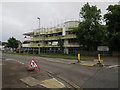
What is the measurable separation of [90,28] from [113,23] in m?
5.53

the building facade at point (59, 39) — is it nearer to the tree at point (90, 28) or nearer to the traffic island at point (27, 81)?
the tree at point (90, 28)

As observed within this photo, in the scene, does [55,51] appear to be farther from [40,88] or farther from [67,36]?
[40,88]

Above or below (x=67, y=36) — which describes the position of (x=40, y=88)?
below

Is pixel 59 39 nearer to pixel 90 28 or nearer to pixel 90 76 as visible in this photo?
pixel 90 28

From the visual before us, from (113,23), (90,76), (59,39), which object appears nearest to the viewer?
(90,76)

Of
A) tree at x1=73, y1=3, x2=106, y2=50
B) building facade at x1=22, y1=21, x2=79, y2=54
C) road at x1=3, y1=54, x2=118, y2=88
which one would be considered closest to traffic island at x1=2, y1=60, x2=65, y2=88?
road at x1=3, y1=54, x2=118, y2=88

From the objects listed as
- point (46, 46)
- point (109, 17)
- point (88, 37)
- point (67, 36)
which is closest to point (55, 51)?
point (46, 46)

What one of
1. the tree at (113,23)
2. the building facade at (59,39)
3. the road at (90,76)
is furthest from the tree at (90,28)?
the road at (90,76)

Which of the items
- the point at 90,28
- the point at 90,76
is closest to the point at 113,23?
the point at 90,28

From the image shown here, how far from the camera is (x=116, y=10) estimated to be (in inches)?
810

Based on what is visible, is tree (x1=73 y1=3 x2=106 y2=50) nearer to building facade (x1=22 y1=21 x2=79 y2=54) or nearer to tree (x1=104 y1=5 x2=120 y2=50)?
tree (x1=104 y1=5 x2=120 y2=50)

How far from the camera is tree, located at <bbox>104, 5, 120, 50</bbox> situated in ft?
67.2

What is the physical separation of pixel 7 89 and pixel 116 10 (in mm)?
24243

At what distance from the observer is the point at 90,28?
2180cm
